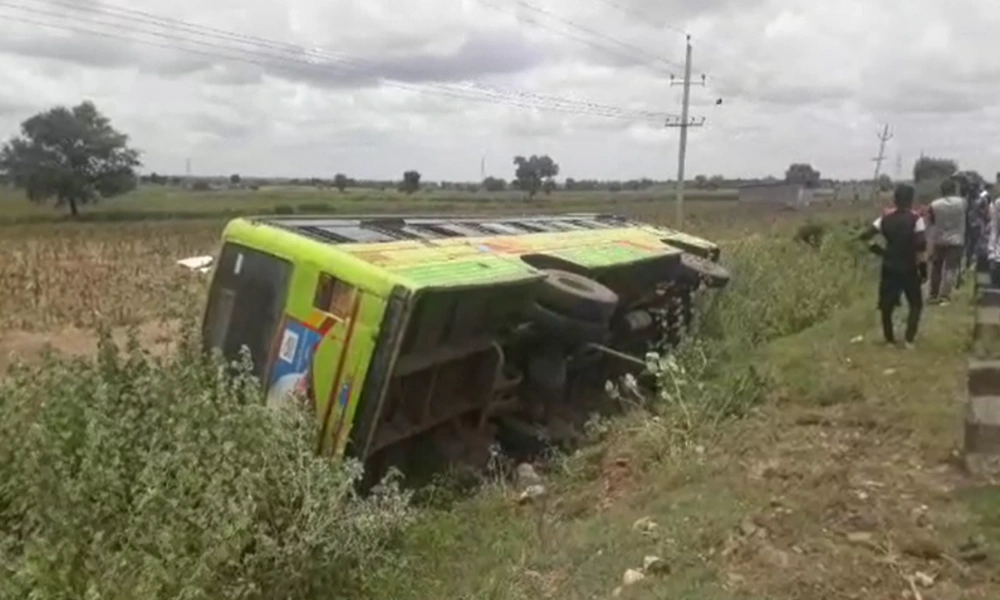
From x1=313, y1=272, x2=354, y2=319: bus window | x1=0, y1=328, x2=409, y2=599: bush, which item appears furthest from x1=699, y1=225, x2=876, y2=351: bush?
x1=0, y1=328, x2=409, y2=599: bush

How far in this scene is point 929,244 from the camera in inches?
Answer: 454

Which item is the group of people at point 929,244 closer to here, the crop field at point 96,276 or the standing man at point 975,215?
the standing man at point 975,215

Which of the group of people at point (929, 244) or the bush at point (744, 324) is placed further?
the group of people at point (929, 244)

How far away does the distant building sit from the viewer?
221 feet

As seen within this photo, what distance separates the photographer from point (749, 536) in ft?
17.0

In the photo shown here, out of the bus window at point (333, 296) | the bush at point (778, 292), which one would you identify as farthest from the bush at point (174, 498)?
the bush at point (778, 292)

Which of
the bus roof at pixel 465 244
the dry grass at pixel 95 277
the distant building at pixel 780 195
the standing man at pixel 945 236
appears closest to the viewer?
the bus roof at pixel 465 244

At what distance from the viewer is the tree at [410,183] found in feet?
226

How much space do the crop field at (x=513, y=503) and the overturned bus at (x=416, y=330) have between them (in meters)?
0.46

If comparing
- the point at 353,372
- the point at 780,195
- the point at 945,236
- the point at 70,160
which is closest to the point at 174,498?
the point at 353,372

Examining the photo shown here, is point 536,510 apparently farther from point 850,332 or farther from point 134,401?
Result: point 850,332

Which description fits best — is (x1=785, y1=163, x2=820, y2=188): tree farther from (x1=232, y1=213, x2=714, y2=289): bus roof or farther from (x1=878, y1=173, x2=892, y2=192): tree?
(x1=232, y1=213, x2=714, y2=289): bus roof

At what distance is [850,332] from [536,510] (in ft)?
18.6

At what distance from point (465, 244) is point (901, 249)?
142 inches
